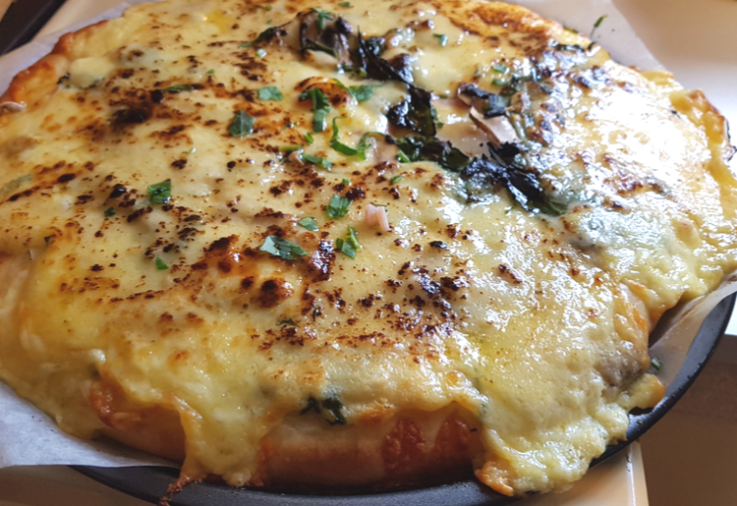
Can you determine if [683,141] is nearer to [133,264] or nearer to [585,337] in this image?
[585,337]

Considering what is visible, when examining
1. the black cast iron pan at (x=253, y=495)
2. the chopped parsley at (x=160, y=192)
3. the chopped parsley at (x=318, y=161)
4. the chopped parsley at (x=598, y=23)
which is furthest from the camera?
the chopped parsley at (x=598, y=23)

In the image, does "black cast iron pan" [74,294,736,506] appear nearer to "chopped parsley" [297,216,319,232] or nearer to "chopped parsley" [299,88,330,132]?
"chopped parsley" [297,216,319,232]

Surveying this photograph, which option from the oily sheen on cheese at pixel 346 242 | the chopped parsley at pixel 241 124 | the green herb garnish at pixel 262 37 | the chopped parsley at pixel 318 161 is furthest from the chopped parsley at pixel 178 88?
the chopped parsley at pixel 318 161

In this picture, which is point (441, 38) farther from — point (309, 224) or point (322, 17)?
point (309, 224)

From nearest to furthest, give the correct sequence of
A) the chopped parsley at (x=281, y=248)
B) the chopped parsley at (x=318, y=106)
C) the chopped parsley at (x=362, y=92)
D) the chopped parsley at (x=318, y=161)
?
the chopped parsley at (x=281, y=248) < the chopped parsley at (x=318, y=161) < the chopped parsley at (x=318, y=106) < the chopped parsley at (x=362, y=92)

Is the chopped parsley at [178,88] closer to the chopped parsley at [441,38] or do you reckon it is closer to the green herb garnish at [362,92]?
the green herb garnish at [362,92]

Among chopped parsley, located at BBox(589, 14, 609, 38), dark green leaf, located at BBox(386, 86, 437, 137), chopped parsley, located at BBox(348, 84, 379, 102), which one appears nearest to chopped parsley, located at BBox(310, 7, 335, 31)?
chopped parsley, located at BBox(348, 84, 379, 102)

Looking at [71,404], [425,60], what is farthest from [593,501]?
[425,60]
